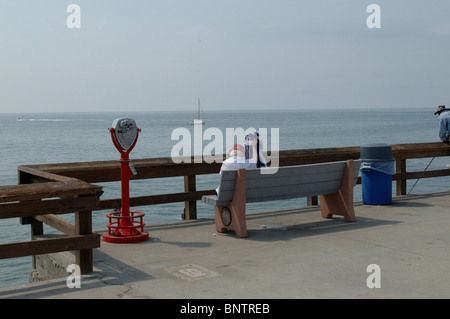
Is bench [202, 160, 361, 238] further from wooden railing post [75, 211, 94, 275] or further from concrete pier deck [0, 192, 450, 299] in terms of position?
wooden railing post [75, 211, 94, 275]

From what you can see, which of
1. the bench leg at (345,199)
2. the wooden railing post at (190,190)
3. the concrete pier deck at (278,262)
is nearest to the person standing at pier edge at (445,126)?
the concrete pier deck at (278,262)

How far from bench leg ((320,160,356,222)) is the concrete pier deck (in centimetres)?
15

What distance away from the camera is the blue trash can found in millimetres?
10133

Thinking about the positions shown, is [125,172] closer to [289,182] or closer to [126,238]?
[126,238]

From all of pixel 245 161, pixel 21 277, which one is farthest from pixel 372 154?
pixel 21 277

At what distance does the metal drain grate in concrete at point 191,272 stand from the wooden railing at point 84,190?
0.83 meters

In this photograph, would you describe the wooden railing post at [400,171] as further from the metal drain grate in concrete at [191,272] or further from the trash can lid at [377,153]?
the metal drain grate in concrete at [191,272]

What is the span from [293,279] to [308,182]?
2.83m

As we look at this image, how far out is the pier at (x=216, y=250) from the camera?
18.6ft

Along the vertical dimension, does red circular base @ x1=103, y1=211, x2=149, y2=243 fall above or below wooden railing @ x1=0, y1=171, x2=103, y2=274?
below

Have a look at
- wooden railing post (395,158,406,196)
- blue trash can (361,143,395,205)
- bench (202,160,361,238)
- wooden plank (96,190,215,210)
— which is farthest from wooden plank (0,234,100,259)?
wooden railing post (395,158,406,196)

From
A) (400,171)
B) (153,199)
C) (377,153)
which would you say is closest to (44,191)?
(153,199)

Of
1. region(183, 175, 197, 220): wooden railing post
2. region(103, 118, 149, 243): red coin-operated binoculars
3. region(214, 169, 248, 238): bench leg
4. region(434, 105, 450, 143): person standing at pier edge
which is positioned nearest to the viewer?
region(103, 118, 149, 243): red coin-operated binoculars

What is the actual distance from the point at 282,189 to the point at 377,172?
2499 mm
